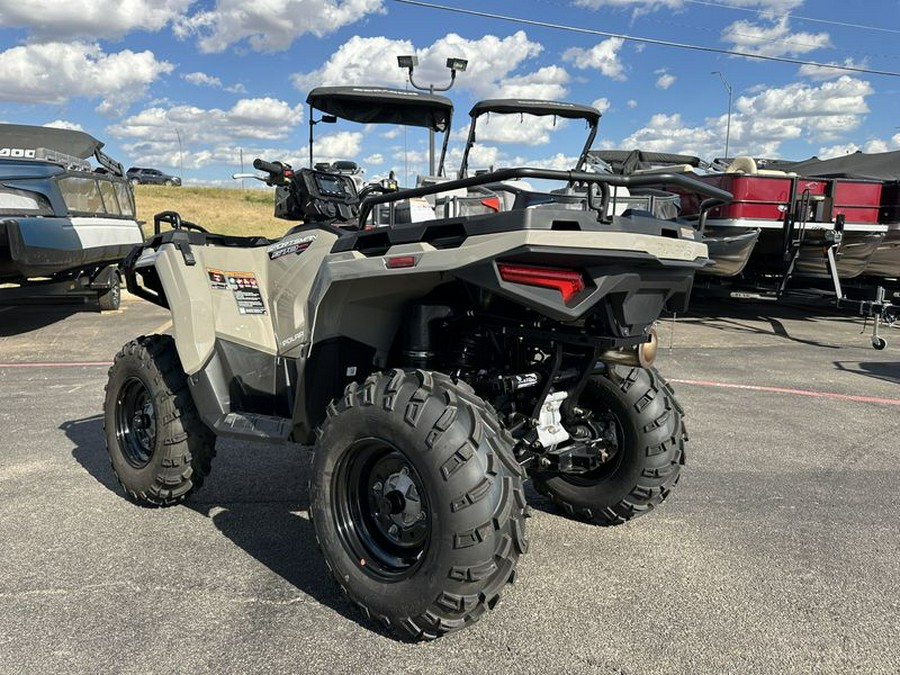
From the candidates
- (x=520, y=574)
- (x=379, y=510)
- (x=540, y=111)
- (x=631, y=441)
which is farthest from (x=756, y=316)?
(x=379, y=510)

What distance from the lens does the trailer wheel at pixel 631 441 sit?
3.26 meters

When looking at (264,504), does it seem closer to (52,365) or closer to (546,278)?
(546,278)

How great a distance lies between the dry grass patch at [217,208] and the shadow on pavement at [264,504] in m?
27.0

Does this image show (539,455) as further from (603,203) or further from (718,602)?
(603,203)

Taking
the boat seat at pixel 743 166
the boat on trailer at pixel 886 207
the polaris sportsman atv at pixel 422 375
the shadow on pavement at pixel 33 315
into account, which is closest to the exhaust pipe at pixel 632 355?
the polaris sportsman atv at pixel 422 375

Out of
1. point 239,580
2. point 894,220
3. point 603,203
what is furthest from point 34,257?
point 894,220

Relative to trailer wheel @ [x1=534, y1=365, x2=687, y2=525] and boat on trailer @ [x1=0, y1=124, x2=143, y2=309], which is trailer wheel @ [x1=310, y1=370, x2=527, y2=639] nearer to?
trailer wheel @ [x1=534, y1=365, x2=687, y2=525]

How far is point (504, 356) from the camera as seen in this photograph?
3.05 meters

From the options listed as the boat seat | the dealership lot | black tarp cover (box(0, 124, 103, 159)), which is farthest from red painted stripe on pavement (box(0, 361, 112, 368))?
the boat seat

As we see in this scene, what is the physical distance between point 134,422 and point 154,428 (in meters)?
0.26

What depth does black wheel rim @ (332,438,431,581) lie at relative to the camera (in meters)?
2.60

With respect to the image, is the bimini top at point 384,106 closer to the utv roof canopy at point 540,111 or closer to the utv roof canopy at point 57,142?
the utv roof canopy at point 540,111

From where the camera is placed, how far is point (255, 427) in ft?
10.6

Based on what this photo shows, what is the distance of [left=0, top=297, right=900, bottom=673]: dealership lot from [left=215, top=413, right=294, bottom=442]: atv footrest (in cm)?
52
